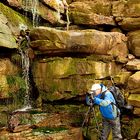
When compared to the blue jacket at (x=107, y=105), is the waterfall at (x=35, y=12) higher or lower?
higher

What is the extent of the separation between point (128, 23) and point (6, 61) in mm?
7400

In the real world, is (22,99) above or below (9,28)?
below

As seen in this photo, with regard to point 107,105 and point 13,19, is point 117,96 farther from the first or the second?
point 13,19

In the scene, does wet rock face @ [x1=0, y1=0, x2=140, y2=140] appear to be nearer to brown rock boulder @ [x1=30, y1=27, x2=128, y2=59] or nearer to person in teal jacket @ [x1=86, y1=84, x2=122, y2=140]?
brown rock boulder @ [x1=30, y1=27, x2=128, y2=59]

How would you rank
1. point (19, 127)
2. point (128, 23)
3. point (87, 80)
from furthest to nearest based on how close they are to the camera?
point (128, 23) < point (87, 80) < point (19, 127)

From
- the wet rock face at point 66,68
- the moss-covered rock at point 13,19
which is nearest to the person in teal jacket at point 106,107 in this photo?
the wet rock face at point 66,68

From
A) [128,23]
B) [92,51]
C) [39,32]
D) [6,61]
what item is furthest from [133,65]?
[6,61]

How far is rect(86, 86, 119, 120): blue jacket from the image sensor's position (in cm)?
1323

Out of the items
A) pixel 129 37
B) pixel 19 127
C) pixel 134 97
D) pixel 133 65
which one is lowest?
pixel 19 127

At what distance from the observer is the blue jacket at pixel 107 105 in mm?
13234

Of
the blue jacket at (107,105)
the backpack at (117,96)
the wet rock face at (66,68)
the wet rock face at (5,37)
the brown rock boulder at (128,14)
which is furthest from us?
the brown rock boulder at (128,14)

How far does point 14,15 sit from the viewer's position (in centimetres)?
1994

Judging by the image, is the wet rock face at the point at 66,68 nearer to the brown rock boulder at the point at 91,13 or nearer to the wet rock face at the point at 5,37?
the wet rock face at the point at 5,37

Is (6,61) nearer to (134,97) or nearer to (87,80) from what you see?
(87,80)
